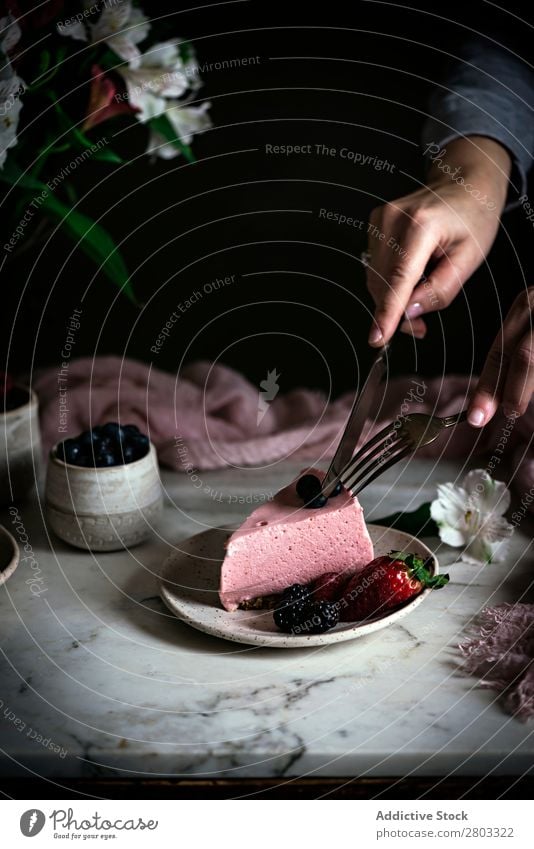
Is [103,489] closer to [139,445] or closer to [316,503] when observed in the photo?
[139,445]

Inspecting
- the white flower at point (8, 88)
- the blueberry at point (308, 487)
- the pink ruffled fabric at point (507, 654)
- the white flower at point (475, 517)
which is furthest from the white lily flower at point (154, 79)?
the pink ruffled fabric at point (507, 654)

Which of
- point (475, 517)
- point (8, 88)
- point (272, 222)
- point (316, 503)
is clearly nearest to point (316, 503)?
point (316, 503)

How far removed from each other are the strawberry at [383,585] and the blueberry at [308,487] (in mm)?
110

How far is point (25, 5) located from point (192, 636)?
2.56 feet

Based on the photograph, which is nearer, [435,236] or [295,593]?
[295,593]

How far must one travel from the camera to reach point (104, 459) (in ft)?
3.43

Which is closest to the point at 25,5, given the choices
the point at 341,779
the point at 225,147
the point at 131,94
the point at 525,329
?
the point at 131,94

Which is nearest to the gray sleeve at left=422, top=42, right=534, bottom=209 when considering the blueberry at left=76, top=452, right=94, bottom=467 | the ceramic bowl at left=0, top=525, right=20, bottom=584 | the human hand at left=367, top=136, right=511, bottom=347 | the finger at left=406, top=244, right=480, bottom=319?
the human hand at left=367, top=136, right=511, bottom=347

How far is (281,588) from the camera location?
1.00m

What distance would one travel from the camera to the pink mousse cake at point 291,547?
3.13 ft

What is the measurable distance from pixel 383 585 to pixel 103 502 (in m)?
0.37

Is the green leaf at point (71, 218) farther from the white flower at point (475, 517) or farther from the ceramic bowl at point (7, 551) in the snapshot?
Answer: the white flower at point (475, 517)

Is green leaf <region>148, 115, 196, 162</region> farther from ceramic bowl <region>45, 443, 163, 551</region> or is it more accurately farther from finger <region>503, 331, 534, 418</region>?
finger <region>503, 331, 534, 418</region>

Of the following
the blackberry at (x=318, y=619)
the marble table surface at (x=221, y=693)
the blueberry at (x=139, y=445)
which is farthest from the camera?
the blueberry at (x=139, y=445)
